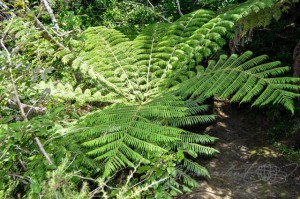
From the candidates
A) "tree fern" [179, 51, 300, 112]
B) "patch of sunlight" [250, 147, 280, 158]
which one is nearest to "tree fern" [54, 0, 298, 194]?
"tree fern" [179, 51, 300, 112]

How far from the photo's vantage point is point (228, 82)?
2.75 meters

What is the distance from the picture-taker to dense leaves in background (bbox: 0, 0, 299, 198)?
2.17 m

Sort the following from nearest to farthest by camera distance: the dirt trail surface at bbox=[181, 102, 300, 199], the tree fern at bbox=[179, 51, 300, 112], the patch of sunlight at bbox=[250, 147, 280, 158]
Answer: the tree fern at bbox=[179, 51, 300, 112], the dirt trail surface at bbox=[181, 102, 300, 199], the patch of sunlight at bbox=[250, 147, 280, 158]

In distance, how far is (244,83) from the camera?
276 cm

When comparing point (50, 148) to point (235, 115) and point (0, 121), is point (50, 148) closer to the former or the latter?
point (0, 121)

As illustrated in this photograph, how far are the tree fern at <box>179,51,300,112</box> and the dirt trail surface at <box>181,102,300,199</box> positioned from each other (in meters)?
0.89

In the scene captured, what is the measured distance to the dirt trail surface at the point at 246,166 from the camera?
121 inches

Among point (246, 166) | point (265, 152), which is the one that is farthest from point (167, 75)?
point (265, 152)

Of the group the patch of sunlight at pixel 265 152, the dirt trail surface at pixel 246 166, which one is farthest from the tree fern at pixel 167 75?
the patch of sunlight at pixel 265 152

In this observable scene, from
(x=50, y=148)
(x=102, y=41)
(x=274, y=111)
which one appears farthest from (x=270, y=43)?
(x=50, y=148)

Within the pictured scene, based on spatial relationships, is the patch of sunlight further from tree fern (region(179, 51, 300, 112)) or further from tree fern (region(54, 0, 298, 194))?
tree fern (region(179, 51, 300, 112))

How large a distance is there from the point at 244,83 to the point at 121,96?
144 cm

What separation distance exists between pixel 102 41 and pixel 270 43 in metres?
2.49

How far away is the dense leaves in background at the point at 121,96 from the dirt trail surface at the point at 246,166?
28 cm
